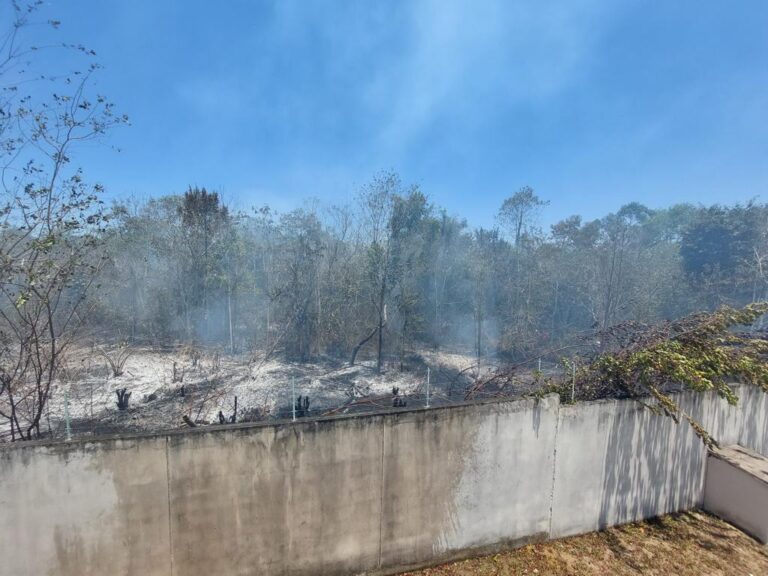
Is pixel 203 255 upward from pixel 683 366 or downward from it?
upward

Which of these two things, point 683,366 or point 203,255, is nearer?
point 683,366

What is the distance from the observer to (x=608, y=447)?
417 centimetres

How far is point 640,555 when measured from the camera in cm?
387

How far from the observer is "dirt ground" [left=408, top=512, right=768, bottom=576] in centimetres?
363

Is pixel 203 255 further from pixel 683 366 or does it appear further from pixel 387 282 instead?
pixel 683 366

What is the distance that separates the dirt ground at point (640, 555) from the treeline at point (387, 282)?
10.9 m

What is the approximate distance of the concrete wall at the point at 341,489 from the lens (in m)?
2.67

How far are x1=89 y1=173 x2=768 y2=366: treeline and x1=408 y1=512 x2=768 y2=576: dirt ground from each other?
428 inches

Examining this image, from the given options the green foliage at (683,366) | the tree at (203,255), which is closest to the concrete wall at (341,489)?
the green foliage at (683,366)

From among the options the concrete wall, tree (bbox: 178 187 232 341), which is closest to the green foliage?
the concrete wall

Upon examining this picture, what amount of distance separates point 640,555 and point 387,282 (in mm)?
13269

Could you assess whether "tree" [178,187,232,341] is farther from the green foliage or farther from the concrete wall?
the green foliage

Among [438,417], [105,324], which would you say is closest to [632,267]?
[438,417]

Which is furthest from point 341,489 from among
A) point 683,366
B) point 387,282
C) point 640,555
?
point 387,282
